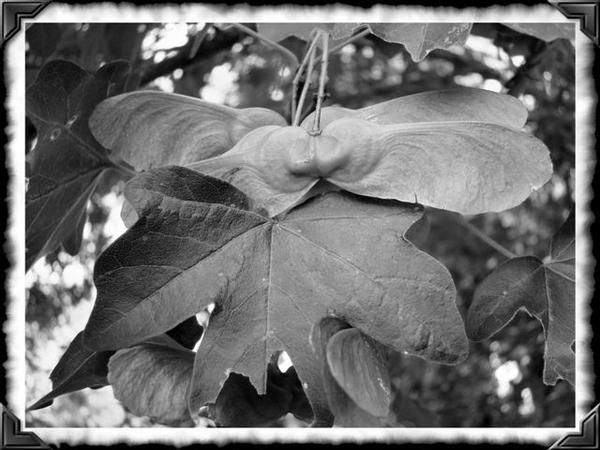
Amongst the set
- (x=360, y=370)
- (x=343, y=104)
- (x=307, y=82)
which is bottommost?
(x=343, y=104)

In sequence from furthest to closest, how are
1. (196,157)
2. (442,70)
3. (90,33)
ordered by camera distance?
(442,70) → (90,33) → (196,157)

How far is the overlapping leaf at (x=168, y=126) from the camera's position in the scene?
55 cm

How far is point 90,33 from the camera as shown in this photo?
839 mm

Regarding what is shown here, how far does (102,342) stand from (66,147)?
0.23 meters

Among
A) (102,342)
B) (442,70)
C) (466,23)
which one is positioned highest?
(466,23)

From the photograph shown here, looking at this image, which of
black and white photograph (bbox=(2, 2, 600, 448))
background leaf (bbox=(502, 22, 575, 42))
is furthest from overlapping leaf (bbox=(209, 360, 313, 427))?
background leaf (bbox=(502, 22, 575, 42))

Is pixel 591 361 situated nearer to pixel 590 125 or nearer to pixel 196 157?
pixel 590 125

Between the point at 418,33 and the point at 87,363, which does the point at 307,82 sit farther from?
the point at 87,363

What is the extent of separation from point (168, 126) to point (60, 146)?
124 mm

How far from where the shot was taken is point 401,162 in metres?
0.49

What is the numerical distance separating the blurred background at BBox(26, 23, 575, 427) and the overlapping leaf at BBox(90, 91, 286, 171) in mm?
64

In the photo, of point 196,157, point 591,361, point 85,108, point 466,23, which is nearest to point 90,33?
point 85,108

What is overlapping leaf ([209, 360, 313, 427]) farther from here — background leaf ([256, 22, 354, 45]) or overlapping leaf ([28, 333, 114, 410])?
background leaf ([256, 22, 354, 45])

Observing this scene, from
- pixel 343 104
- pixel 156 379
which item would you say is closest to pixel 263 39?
pixel 156 379
